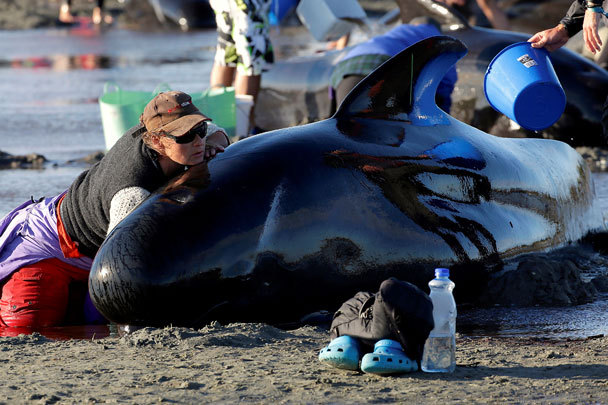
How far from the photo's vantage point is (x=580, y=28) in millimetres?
6688

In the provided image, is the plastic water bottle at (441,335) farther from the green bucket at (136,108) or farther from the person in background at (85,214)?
the green bucket at (136,108)

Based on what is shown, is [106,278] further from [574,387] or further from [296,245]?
[574,387]

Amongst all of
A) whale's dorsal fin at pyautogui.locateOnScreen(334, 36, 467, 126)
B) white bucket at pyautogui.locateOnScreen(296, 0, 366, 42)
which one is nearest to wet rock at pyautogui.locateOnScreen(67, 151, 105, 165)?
white bucket at pyautogui.locateOnScreen(296, 0, 366, 42)

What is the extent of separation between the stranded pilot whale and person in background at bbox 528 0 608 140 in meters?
0.96

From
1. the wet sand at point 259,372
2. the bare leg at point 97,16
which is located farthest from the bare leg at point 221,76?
the bare leg at point 97,16

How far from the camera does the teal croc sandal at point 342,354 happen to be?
417 centimetres

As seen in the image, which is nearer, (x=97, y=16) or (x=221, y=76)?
(x=221, y=76)

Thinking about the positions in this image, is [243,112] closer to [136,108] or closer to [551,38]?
[136,108]

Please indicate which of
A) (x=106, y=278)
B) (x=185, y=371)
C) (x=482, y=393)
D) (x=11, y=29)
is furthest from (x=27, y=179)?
(x=11, y=29)

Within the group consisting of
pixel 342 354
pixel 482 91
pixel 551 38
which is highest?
pixel 551 38

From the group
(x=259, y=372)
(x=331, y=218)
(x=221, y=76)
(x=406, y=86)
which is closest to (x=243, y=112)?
(x=221, y=76)

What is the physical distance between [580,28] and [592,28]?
37 centimetres

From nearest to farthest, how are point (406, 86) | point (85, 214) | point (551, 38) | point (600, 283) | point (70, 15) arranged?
point (85, 214) < point (406, 86) < point (600, 283) < point (551, 38) < point (70, 15)

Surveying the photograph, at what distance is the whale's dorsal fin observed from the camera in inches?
219
